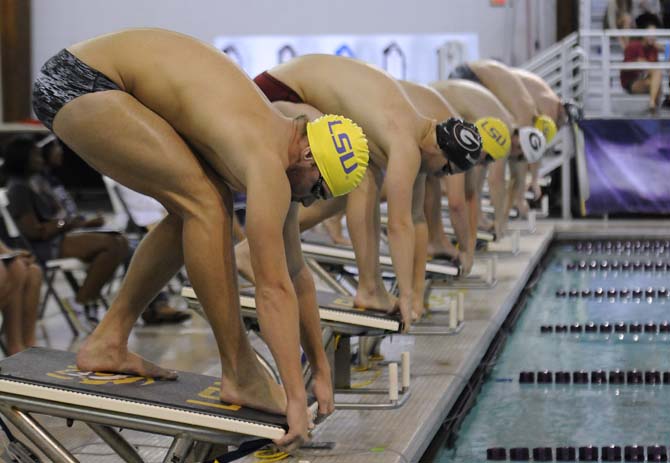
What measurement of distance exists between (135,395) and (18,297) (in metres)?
2.11

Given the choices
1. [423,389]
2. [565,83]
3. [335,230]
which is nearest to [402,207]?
[423,389]

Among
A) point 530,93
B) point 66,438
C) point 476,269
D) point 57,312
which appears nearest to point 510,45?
point 530,93

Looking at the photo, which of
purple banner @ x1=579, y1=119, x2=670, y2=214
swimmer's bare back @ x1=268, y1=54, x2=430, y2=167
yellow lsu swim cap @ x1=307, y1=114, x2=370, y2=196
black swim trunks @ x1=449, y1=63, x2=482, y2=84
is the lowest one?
purple banner @ x1=579, y1=119, x2=670, y2=214

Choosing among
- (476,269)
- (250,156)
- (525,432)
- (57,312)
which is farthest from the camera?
(476,269)

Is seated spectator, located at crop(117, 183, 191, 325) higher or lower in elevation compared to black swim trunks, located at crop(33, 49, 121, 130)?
lower

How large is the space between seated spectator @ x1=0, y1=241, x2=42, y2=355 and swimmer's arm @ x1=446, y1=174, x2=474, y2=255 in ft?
6.94

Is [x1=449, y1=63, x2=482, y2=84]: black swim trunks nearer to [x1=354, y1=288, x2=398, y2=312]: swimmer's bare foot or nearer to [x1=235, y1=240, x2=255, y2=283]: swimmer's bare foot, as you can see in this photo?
[x1=354, y1=288, x2=398, y2=312]: swimmer's bare foot

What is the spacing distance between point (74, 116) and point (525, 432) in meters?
2.30

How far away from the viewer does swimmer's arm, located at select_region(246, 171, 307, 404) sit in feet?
9.39

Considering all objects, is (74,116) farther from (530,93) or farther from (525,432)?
(530,93)

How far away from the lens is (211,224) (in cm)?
305

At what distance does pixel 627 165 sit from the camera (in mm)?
11836

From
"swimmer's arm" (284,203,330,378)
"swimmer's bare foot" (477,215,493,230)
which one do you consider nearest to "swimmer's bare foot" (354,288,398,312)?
"swimmer's arm" (284,203,330,378)

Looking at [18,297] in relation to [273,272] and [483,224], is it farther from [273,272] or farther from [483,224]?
[483,224]
